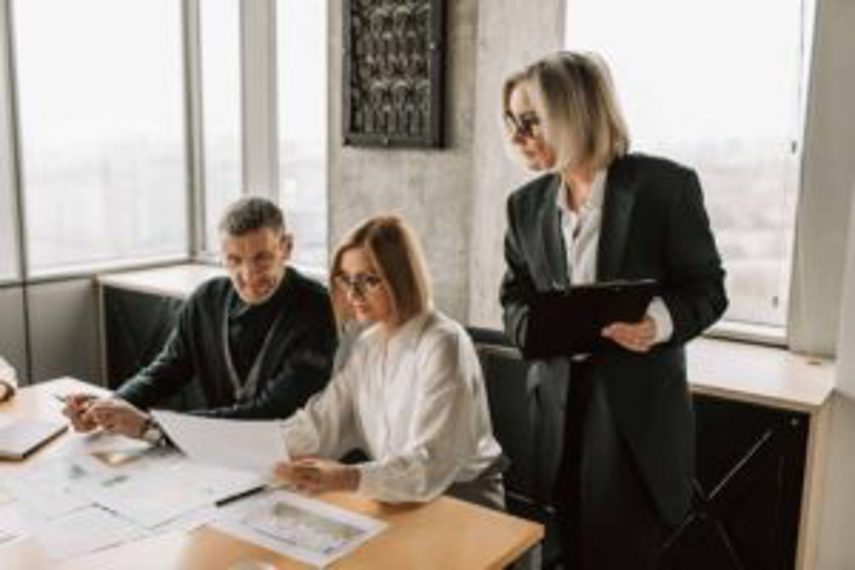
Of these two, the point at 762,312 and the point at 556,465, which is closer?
the point at 556,465

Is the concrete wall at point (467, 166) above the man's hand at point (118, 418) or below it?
above

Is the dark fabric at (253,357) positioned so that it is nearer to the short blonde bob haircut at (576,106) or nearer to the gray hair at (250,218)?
the gray hair at (250,218)

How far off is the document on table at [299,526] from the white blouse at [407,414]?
0.09 metres

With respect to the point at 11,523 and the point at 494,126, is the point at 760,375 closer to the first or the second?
the point at 494,126

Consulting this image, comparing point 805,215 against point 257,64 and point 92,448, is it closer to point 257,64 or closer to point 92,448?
point 92,448

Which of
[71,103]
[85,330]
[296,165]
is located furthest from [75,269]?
[296,165]

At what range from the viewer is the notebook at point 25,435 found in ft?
5.78

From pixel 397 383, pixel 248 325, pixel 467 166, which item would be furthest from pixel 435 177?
pixel 397 383

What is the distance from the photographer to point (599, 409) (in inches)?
68.2

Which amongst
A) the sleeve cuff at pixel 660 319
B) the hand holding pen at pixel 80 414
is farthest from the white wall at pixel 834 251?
the hand holding pen at pixel 80 414

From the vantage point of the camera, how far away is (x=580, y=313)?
1.63m

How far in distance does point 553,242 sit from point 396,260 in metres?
0.31

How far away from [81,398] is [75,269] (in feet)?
6.79

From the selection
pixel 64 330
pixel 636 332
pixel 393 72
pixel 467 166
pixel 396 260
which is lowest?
pixel 64 330
